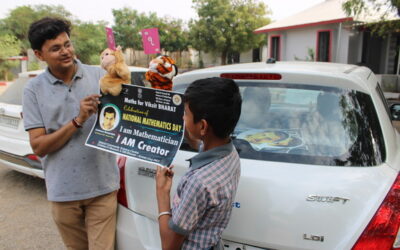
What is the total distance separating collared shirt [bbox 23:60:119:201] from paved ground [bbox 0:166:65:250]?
5.72 ft

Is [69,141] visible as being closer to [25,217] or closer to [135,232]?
[135,232]

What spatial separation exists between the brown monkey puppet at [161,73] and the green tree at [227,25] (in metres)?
24.2

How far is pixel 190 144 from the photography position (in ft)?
6.52

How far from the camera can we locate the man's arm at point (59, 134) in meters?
1.76

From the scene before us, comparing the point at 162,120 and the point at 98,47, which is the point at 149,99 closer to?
the point at 162,120

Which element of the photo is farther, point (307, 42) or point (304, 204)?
point (307, 42)

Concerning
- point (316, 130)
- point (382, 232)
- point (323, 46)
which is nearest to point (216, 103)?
point (316, 130)

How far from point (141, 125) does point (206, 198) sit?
2.05 ft

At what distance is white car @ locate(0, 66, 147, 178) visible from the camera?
4.32 m

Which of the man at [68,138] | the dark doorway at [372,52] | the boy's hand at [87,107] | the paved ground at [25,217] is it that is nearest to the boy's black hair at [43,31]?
the man at [68,138]

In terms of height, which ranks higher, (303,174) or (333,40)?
(333,40)

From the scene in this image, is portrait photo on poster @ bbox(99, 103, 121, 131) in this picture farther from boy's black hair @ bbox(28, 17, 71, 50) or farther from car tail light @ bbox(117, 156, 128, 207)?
boy's black hair @ bbox(28, 17, 71, 50)

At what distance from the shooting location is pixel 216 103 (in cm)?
134

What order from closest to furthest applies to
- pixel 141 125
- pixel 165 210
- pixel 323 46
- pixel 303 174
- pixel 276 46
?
1. pixel 165 210
2. pixel 303 174
3. pixel 141 125
4. pixel 323 46
5. pixel 276 46
